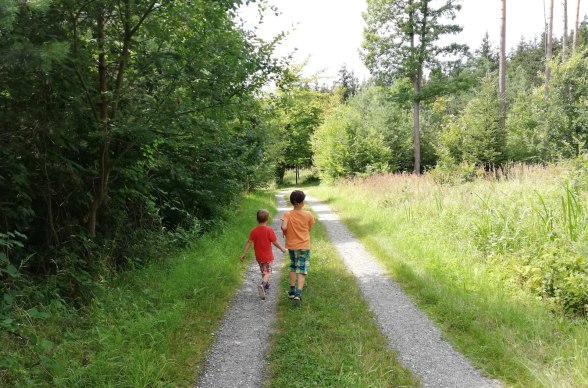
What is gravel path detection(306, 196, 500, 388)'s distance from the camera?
3.63 meters

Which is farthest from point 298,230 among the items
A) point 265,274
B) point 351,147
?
point 351,147

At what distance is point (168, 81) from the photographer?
4.96 m

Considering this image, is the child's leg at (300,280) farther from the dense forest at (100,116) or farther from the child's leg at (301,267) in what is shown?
the dense forest at (100,116)

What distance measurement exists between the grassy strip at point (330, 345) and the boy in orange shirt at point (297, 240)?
12.6 inches

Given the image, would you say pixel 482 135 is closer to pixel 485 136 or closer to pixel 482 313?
pixel 485 136

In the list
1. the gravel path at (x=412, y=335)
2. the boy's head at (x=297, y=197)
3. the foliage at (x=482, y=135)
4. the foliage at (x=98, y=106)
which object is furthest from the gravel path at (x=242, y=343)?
the foliage at (x=482, y=135)

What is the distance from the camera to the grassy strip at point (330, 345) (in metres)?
3.56

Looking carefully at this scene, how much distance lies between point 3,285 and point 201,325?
2.22 meters

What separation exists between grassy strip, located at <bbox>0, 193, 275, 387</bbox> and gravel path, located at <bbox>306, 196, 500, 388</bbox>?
2.28 meters

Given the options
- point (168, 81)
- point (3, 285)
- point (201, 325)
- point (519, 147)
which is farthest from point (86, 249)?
point (519, 147)

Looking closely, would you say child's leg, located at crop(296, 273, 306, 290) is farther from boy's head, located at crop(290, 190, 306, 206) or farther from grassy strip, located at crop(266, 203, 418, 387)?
boy's head, located at crop(290, 190, 306, 206)

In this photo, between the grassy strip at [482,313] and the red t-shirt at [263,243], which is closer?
the grassy strip at [482,313]

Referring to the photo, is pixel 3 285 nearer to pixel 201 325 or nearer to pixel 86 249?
pixel 86 249

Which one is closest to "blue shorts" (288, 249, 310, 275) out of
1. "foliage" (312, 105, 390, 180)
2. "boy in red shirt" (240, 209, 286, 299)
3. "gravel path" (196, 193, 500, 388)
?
"boy in red shirt" (240, 209, 286, 299)
